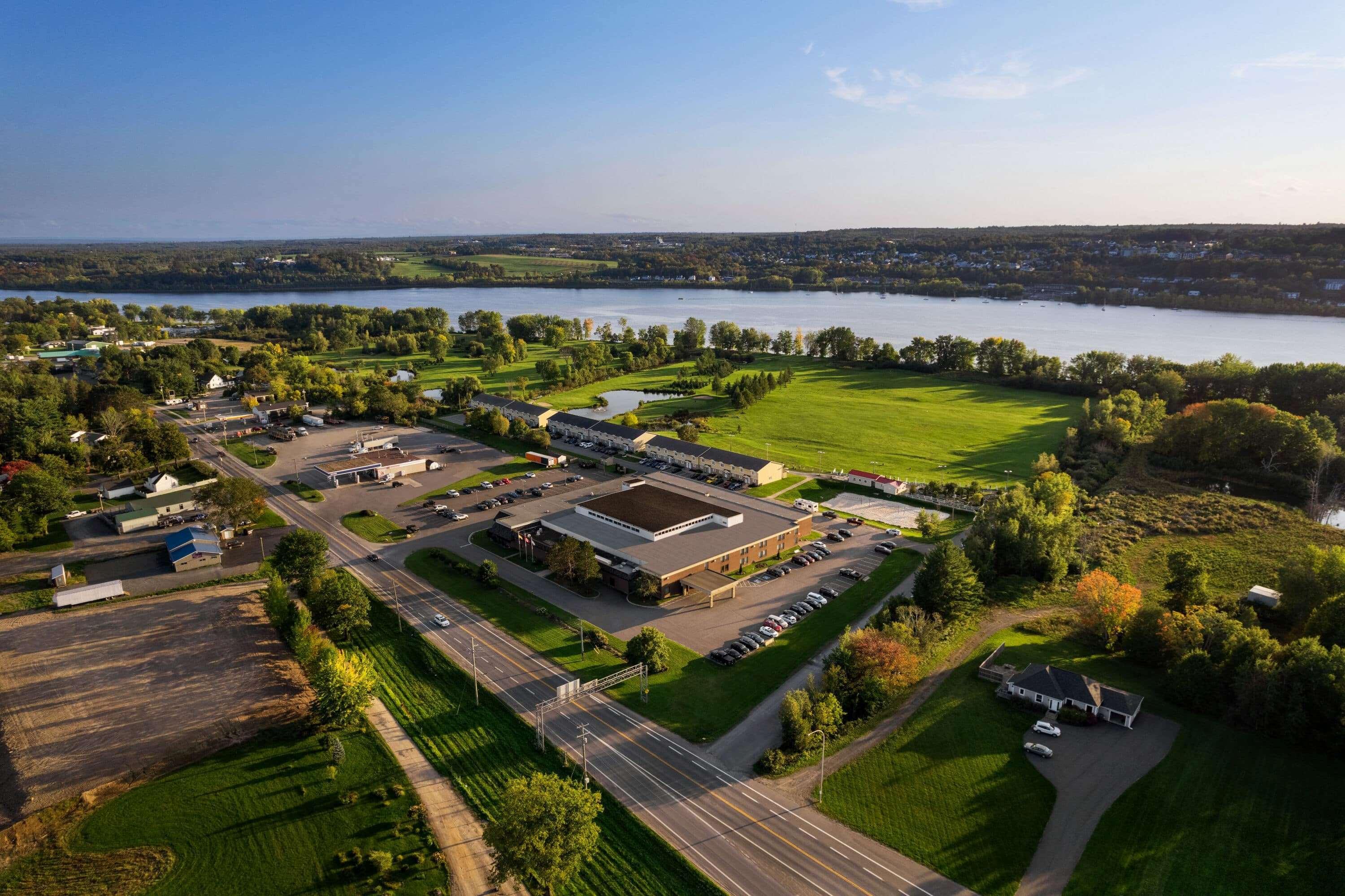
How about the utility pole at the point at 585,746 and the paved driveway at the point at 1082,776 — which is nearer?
the paved driveway at the point at 1082,776

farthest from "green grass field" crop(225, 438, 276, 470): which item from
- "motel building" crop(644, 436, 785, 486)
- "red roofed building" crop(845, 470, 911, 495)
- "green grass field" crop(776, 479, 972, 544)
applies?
"red roofed building" crop(845, 470, 911, 495)

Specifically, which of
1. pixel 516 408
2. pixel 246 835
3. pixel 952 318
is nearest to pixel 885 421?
pixel 516 408

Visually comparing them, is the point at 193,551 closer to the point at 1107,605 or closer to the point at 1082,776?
the point at 1082,776

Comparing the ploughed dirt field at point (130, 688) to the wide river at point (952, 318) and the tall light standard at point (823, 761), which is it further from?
the wide river at point (952, 318)

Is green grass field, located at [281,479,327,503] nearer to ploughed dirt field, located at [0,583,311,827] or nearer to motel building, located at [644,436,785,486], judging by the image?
ploughed dirt field, located at [0,583,311,827]

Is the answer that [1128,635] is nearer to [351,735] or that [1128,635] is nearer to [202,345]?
[351,735]

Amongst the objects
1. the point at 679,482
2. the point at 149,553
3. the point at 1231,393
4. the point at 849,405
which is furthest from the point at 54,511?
the point at 1231,393

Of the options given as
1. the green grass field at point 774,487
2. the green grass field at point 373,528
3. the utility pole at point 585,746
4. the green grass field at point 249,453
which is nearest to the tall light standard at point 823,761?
the utility pole at point 585,746
